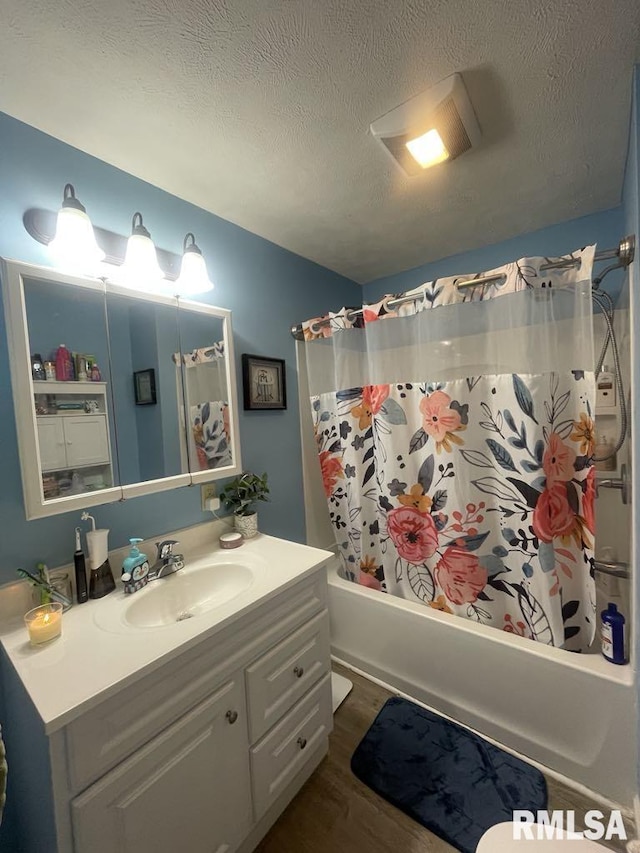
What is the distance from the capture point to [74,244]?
3.52 feet

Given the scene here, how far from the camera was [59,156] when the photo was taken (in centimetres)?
111

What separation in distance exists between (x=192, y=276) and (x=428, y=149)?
3.25ft

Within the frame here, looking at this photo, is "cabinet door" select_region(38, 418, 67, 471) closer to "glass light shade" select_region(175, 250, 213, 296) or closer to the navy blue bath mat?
"glass light shade" select_region(175, 250, 213, 296)

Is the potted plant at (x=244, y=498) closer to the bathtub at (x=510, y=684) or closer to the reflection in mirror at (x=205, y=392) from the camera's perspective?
the reflection in mirror at (x=205, y=392)

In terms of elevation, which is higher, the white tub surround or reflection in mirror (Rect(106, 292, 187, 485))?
reflection in mirror (Rect(106, 292, 187, 485))

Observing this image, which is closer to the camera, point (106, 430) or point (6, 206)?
point (6, 206)

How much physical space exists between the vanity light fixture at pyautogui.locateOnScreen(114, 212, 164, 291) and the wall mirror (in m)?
0.06

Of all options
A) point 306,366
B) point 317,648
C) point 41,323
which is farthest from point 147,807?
point 306,366

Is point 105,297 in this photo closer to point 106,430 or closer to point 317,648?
point 106,430

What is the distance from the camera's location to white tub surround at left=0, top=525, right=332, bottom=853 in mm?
712

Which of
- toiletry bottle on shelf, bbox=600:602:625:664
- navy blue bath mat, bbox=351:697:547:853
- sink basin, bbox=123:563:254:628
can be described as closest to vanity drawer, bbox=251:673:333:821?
navy blue bath mat, bbox=351:697:547:853

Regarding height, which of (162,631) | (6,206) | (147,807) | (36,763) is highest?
(6,206)

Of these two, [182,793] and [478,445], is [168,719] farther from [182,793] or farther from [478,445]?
[478,445]

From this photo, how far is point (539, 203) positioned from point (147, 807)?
8.23ft
